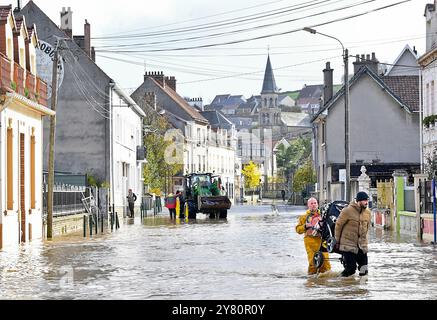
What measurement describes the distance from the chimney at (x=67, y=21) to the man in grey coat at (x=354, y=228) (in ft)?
146

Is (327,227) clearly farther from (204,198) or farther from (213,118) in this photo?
(213,118)

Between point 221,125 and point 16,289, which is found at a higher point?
point 221,125

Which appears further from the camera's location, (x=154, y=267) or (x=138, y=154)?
(x=138, y=154)

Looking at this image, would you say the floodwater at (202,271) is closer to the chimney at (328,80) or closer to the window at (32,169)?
the window at (32,169)

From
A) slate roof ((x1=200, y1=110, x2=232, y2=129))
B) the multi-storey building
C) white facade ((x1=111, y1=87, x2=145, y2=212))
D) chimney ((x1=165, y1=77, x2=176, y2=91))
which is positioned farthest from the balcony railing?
slate roof ((x1=200, y1=110, x2=232, y2=129))

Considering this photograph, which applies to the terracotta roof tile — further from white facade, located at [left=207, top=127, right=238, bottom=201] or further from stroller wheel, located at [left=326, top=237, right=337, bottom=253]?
stroller wheel, located at [left=326, top=237, right=337, bottom=253]

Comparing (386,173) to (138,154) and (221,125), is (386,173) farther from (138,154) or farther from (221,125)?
(221,125)

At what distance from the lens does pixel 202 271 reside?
20.9m

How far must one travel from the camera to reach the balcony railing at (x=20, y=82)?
3084 cm

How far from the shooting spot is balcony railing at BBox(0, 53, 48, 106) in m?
30.8

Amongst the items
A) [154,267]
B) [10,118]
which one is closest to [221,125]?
[10,118]

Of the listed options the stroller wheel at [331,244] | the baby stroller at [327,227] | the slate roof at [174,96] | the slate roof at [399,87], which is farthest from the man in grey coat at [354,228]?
the slate roof at [174,96]

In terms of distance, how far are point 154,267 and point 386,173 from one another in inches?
1698

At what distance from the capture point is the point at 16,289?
1767 centimetres
